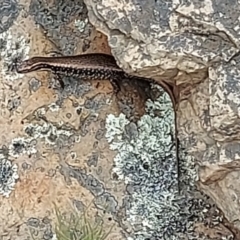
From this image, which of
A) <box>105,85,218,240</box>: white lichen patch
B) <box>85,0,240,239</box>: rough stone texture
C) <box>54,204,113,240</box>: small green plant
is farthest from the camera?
<box>105,85,218,240</box>: white lichen patch

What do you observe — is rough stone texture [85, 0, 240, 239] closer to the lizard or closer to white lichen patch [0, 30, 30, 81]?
the lizard

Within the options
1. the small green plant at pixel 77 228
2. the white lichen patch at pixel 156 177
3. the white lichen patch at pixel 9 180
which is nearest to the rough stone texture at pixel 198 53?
the white lichen patch at pixel 156 177

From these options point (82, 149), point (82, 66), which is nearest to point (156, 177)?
point (82, 149)

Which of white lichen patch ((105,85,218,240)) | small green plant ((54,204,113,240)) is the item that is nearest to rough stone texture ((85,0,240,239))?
white lichen patch ((105,85,218,240))

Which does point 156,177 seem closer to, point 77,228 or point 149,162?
point 149,162

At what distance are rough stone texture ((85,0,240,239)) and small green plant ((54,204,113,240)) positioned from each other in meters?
0.41

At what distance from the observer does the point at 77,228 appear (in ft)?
7.24

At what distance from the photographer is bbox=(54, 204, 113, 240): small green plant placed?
7.17ft

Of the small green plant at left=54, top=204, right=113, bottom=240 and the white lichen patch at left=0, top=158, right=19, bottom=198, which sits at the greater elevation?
the white lichen patch at left=0, top=158, right=19, bottom=198

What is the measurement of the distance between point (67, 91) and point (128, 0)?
559 millimetres

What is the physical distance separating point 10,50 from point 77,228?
593 millimetres

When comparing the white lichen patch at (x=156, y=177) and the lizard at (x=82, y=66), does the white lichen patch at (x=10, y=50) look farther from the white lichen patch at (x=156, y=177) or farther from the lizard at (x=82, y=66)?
the white lichen patch at (x=156, y=177)

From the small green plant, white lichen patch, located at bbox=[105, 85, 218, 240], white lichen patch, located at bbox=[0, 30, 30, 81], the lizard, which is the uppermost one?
white lichen patch, located at bbox=[0, 30, 30, 81]

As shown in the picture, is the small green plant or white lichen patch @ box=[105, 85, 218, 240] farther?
white lichen patch @ box=[105, 85, 218, 240]
